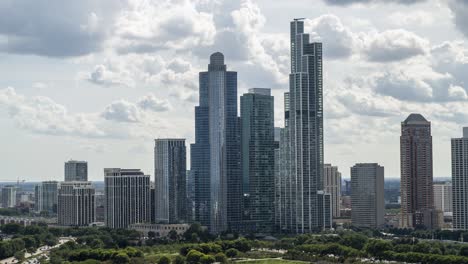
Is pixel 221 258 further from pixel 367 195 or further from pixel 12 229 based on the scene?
pixel 367 195

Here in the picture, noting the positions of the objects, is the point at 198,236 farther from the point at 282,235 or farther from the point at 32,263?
the point at 32,263

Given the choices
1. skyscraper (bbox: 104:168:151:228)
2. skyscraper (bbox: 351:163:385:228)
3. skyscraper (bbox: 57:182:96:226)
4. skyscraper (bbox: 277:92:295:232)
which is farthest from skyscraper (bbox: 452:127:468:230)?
skyscraper (bbox: 57:182:96:226)

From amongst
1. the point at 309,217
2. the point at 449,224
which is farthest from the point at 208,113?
the point at 449,224

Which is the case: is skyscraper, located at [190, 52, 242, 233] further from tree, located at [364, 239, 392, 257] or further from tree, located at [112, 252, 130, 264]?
tree, located at [112, 252, 130, 264]

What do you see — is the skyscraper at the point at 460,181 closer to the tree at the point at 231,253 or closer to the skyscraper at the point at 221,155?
the skyscraper at the point at 221,155

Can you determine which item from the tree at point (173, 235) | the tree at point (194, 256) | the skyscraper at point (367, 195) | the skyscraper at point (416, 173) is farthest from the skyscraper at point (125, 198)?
the tree at point (194, 256)

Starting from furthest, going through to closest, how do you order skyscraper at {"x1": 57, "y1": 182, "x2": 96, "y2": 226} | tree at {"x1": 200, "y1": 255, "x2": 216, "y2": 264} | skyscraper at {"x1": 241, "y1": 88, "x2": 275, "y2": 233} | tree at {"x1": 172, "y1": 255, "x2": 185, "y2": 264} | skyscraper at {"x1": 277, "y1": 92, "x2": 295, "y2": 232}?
skyscraper at {"x1": 57, "y1": 182, "x2": 96, "y2": 226} < skyscraper at {"x1": 241, "y1": 88, "x2": 275, "y2": 233} < skyscraper at {"x1": 277, "y1": 92, "x2": 295, "y2": 232} < tree at {"x1": 200, "y1": 255, "x2": 216, "y2": 264} < tree at {"x1": 172, "y1": 255, "x2": 185, "y2": 264}
